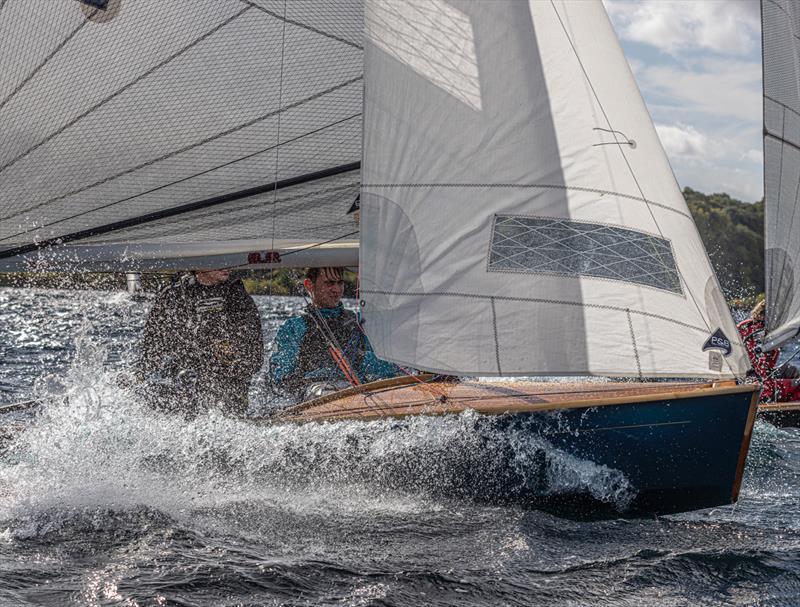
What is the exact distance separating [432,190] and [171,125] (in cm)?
181

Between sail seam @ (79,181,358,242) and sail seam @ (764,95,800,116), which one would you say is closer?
sail seam @ (79,181,358,242)

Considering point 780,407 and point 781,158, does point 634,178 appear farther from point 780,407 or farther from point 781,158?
point 780,407

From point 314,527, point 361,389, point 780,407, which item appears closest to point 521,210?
point 361,389

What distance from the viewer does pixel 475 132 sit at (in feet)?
16.6

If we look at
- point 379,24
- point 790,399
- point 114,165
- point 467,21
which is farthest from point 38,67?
point 790,399

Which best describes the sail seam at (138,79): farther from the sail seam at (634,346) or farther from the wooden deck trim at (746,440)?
the wooden deck trim at (746,440)

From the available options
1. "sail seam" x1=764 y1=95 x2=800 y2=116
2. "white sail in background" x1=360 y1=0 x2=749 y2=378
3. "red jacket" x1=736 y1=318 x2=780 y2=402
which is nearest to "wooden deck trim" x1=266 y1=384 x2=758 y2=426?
"white sail in background" x1=360 y1=0 x2=749 y2=378

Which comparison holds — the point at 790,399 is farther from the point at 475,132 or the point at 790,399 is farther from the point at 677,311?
the point at 475,132

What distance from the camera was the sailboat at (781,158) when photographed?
668 centimetres

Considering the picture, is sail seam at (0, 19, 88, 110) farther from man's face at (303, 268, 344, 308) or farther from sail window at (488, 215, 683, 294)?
sail window at (488, 215, 683, 294)

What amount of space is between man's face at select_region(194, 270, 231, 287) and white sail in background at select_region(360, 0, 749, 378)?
1.59m

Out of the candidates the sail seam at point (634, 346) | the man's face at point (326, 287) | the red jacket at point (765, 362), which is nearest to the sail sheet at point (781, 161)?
the red jacket at point (765, 362)

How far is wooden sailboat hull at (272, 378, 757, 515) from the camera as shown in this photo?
4.71 m

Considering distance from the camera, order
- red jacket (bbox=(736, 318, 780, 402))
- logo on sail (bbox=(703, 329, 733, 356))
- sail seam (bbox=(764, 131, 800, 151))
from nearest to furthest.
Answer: logo on sail (bbox=(703, 329, 733, 356))
sail seam (bbox=(764, 131, 800, 151))
red jacket (bbox=(736, 318, 780, 402))
